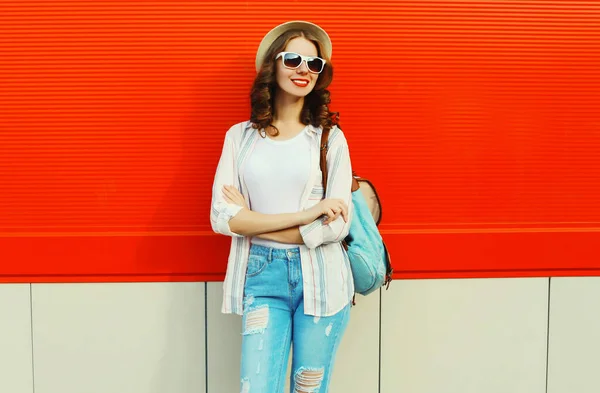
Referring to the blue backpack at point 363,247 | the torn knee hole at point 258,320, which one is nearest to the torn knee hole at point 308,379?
the torn knee hole at point 258,320

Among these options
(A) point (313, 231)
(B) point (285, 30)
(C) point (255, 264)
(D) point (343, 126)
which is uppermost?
(B) point (285, 30)

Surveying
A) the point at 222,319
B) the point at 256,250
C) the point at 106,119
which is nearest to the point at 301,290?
the point at 256,250

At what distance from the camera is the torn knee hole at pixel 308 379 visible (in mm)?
2209

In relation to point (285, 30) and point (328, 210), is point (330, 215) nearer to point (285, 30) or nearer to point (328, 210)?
point (328, 210)

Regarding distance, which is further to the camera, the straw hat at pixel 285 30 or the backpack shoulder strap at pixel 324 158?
the straw hat at pixel 285 30

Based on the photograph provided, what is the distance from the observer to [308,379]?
221cm

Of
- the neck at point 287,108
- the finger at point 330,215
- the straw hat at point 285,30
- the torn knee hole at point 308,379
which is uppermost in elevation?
the straw hat at point 285,30

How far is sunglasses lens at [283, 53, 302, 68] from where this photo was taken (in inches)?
86.4

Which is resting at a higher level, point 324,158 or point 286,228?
point 324,158

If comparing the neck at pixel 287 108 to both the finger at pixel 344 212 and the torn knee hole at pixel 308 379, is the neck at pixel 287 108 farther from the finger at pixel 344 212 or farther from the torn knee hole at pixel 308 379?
the torn knee hole at pixel 308 379

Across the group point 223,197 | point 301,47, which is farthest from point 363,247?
point 301,47

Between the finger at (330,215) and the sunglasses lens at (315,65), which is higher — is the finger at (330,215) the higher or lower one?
the lower one

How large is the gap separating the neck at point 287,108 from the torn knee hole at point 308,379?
1.00 meters

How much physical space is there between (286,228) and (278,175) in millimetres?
205
